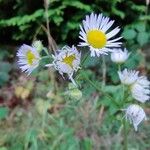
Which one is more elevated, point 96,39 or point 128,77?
point 96,39

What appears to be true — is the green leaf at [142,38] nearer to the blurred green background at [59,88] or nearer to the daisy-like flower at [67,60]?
the blurred green background at [59,88]

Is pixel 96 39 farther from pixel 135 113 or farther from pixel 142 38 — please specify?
pixel 142 38

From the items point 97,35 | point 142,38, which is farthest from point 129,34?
point 97,35

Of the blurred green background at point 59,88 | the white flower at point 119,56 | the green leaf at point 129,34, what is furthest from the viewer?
the green leaf at point 129,34

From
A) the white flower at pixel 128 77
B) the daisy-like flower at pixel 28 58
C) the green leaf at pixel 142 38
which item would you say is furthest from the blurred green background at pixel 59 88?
the white flower at pixel 128 77

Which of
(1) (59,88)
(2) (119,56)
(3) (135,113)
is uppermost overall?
(2) (119,56)

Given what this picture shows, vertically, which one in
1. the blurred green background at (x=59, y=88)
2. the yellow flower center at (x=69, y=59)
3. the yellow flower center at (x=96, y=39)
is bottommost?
the blurred green background at (x=59, y=88)

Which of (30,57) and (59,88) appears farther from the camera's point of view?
(59,88)
